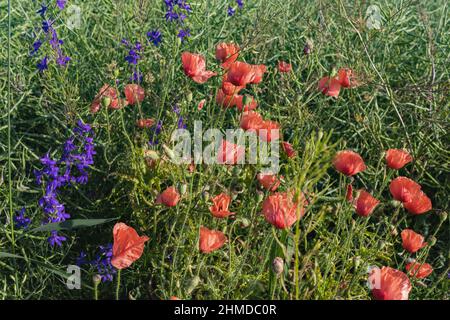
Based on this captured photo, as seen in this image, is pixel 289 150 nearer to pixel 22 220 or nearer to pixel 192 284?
pixel 192 284

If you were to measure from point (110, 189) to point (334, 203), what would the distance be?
0.62m

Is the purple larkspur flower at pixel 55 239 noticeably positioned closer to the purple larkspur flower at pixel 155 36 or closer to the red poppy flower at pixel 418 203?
the purple larkspur flower at pixel 155 36

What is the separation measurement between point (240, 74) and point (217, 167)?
30 centimetres

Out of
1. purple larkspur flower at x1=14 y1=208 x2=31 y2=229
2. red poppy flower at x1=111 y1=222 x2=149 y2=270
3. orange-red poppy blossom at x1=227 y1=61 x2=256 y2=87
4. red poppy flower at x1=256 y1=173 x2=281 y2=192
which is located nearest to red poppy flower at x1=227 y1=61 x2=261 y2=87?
orange-red poppy blossom at x1=227 y1=61 x2=256 y2=87

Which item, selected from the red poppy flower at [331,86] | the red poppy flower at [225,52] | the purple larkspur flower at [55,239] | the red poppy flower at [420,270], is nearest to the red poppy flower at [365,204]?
the red poppy flower at [420,270]

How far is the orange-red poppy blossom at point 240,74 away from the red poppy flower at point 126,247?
476 millimetres

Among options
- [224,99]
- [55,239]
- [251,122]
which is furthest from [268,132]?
[55,239]

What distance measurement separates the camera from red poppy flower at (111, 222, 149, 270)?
4.69ft

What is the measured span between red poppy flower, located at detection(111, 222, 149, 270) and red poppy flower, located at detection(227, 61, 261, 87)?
1.56ft

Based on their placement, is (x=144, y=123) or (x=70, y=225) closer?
(x=70, y=225)

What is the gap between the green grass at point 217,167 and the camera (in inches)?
68.4

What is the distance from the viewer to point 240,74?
5.70 feet

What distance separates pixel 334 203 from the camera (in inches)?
78.5

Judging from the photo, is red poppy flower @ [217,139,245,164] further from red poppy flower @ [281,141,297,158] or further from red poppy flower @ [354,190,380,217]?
red poppy flower @ [354,190,380,217]
